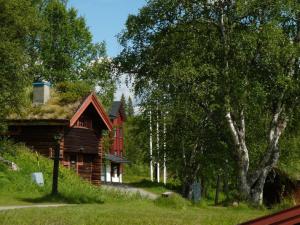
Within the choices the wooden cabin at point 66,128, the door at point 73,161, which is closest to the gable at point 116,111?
the wooden cabin at point 66,128

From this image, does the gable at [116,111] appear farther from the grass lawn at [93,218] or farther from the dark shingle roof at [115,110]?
the grass lawn at [93,218]

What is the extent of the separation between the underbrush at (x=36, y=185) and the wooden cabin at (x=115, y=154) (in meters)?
26.6

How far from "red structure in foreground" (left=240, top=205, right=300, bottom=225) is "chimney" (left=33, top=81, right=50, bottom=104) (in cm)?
3455

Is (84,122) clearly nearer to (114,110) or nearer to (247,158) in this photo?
(247,158)

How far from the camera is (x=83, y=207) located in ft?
61.3

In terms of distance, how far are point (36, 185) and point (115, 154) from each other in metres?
47.0

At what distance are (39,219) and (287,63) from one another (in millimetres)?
13742

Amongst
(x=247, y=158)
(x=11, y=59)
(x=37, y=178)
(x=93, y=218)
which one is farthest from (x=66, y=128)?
(x=93, y=218)

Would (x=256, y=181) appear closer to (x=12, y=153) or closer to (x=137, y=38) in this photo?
(x=137, y=38)

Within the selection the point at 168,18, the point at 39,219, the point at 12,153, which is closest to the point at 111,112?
the point at 12,153

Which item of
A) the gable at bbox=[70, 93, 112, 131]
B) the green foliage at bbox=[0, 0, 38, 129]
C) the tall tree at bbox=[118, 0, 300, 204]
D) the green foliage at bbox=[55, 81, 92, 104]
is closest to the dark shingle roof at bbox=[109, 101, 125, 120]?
the green foliage at bbox=[55, 81, 92, 104]

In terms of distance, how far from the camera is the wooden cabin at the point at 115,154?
64.9 metres

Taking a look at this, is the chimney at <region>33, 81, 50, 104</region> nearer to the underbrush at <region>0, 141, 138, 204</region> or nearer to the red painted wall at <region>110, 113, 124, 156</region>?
the underbrush at <region>0, 141, 138, 204</region>

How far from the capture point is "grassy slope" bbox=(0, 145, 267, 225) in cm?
1495
